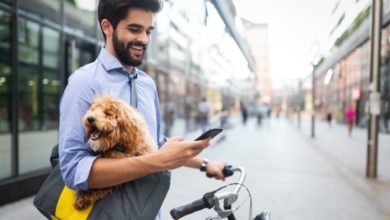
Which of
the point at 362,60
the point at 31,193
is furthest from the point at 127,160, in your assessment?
the point at 362,60

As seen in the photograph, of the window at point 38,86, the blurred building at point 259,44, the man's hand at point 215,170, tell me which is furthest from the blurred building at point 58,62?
the man's hand at point 215,170

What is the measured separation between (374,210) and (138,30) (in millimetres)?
5019

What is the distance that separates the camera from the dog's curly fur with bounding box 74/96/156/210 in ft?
3.31

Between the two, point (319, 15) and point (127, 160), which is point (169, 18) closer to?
point (319, 15)

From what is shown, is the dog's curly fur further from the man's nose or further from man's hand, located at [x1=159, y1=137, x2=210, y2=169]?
the man's nose

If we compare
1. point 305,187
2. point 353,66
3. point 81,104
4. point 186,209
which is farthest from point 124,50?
point 353,66

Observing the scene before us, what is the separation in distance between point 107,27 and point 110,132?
435mm

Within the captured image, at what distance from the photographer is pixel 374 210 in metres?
5.13

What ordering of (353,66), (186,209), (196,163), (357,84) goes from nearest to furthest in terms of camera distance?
(186,209), (196,163), (353,66), (357,84)

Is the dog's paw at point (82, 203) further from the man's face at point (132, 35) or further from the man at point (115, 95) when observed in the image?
the man's face at point (132, 35)

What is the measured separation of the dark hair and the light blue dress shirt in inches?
4.9

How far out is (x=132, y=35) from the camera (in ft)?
4.10

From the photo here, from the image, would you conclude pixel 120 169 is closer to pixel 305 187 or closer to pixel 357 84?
pixel 305 187

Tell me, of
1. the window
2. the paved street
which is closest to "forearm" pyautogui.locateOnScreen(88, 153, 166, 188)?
the paved street
